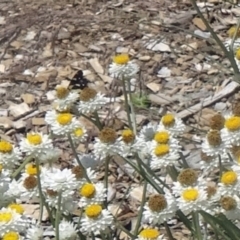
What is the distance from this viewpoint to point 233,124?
1895mm

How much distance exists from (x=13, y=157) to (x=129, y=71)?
387 mm

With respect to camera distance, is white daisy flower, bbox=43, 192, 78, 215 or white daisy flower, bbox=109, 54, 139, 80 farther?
white daisy flower, bbox=109, 54, 139, 80

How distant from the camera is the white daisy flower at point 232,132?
1890 millimetres

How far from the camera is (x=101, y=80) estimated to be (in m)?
3.50

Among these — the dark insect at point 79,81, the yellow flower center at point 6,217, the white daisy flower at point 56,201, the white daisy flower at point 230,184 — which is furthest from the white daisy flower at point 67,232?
the dark insect at point 79,81

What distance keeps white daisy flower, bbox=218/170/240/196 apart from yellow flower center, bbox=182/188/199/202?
0.27 ft

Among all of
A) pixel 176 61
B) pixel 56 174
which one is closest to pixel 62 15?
pixel 176 61

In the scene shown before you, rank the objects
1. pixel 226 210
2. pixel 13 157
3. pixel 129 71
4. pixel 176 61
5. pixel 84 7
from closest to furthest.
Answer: pixel 226 210 → pixel 13 157 → pixel 129 71 → pixel 176 61 → pixel 84 7

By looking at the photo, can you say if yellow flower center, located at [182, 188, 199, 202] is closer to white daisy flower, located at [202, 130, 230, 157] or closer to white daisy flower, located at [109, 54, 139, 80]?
white daisy flower, located at [202, 130, 230, 157]

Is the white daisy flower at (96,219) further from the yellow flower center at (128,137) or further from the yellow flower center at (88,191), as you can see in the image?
the yellow flower center at (128,137)

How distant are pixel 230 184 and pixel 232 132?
136 millimetres

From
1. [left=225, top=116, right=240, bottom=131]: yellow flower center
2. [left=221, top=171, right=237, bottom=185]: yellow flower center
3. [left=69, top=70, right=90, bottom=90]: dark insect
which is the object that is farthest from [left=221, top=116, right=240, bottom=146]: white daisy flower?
[left=69, top=70, right=90, bottom=90]: dark insect

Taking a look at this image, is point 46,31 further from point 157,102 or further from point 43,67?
point 157,102

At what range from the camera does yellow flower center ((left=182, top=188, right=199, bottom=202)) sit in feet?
5.76
